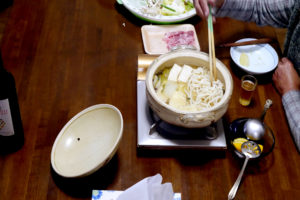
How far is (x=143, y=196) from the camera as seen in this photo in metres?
1.19

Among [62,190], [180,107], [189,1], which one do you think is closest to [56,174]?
[62,190]

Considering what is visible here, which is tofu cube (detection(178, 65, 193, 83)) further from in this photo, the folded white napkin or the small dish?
the folded white napkin

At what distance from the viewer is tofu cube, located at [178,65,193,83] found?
1.43 m

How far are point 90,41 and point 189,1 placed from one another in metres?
0.64

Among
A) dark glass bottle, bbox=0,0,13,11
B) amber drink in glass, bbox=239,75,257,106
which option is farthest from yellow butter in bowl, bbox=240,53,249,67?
dark glass bottle, bbox=0,0,13,11

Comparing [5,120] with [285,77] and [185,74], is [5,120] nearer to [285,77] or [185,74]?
[185,74]

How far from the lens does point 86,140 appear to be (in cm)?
135

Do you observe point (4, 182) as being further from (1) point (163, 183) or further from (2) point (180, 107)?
(2) point (180, 107)

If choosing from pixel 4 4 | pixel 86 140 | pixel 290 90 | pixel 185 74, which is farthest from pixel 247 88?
pixel 4 4

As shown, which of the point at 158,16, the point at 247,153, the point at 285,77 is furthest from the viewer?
the point at 158,16

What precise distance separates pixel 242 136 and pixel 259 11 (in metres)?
0.84

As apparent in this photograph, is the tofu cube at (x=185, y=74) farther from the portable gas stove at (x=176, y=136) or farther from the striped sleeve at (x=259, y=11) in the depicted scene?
the striped sleeve at (x=259, y=11)

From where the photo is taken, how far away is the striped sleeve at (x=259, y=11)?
1.92 m

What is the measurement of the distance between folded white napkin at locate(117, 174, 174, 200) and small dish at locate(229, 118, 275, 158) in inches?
13.5
